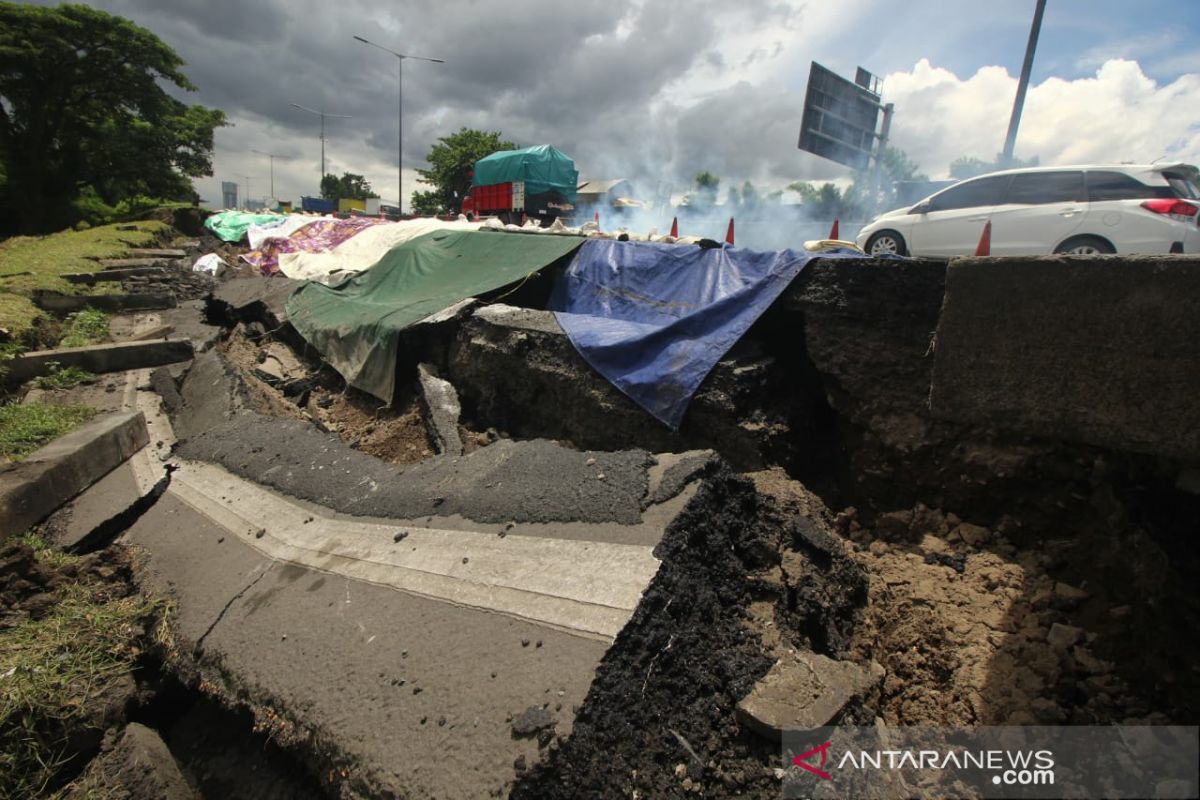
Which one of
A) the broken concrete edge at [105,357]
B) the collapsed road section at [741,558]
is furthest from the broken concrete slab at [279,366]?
the collapsed road section at [741,558]

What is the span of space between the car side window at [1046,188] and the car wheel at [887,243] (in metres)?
1.29

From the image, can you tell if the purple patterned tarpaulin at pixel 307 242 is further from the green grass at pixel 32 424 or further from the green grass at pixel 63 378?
the green grass at pixel 32 424

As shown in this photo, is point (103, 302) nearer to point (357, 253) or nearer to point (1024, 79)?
point (357, 253)

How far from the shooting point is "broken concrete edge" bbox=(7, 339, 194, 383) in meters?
5.04

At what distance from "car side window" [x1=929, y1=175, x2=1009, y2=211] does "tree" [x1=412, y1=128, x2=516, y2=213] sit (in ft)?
105

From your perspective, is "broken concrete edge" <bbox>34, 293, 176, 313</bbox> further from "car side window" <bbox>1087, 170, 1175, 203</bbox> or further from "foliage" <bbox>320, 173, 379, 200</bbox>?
"foliage" <bbox>320, 173, 379, 200</bbox>

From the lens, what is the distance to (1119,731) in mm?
1619

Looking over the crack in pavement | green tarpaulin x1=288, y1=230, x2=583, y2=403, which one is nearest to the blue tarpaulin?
green tarpaulin x1=288, y1=230, x2=583, y2=403

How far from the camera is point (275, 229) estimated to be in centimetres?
1677

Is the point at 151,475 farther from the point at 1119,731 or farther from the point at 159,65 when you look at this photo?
the point at 159,65

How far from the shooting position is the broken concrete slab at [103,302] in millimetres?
7047

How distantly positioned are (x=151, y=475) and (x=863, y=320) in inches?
186

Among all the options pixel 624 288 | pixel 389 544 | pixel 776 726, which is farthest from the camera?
pixel 624 288

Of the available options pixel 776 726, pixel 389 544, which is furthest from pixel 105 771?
pixel 776 726
